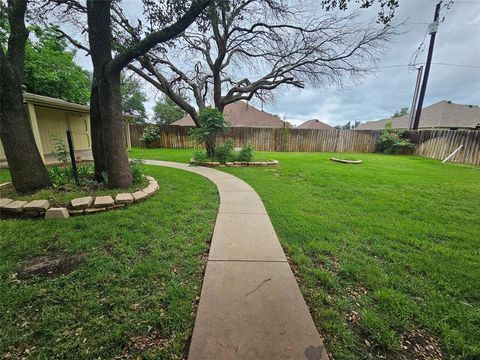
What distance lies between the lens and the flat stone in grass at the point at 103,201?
10.4 ft

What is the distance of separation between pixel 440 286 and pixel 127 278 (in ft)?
9.11

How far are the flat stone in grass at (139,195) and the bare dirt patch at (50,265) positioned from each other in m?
1.51

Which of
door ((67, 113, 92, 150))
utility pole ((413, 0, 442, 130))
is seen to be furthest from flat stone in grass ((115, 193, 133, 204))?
utility pole ((413, 0, 442, 130))

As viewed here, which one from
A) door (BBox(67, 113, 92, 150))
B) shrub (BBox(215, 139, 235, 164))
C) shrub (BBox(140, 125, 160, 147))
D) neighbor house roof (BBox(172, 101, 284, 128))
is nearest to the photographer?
shrub (BBox(215, 139, 235, 164))

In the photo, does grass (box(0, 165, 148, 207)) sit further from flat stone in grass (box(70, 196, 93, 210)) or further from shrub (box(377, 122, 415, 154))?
shrub (box(377, 122, 415, 154))

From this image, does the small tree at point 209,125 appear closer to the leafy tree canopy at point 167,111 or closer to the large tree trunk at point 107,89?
the large tree trunk at point 107,89

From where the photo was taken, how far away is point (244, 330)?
130cm

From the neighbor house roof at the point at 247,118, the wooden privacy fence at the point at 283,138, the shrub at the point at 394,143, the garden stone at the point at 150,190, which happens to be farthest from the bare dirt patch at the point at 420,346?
the neighbor house roof at the point at 247,118

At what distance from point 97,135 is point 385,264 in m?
5.13

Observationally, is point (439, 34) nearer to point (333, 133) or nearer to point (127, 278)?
point (333, 133)

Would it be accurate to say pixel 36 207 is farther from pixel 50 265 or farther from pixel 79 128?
pixel 79 128

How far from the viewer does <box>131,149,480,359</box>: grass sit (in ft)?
4.42

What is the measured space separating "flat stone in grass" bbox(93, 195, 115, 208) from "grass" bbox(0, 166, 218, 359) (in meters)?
0.19

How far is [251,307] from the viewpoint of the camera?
148cm
